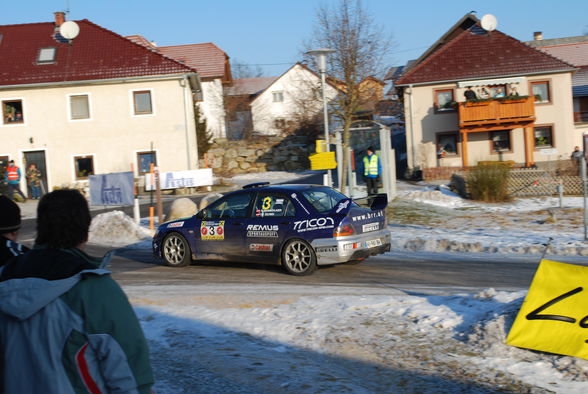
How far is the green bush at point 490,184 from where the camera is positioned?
2300 centimetres

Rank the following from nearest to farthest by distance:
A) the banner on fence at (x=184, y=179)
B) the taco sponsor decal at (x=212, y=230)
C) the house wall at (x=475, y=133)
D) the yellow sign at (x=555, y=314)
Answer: the yellow sign at (x=555, y=314), the taco sponsor decal at (x=212, y=230), the banner on fence at (x=184, y=179), the house wall at (x=475, y=133)

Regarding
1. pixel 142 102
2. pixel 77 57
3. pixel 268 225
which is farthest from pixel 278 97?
pixel 268 225

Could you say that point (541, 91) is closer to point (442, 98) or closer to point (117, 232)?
point (442, 98)

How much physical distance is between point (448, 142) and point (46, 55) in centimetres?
2278

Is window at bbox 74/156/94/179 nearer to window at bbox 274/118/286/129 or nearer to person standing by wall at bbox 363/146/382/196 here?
person standing by wall at bbox 363/146/382/196

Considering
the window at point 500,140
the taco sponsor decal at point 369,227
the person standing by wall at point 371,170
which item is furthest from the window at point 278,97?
the taco sponsor decal at point 369,227

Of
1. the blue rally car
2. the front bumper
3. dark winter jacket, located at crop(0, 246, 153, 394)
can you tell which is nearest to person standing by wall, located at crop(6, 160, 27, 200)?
the blue rally car

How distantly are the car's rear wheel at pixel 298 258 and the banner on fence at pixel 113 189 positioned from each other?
7720mm

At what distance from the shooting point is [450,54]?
39469mm

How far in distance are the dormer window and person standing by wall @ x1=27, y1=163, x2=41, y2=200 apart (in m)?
5.77

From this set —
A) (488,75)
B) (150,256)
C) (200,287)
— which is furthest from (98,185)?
(488,75)

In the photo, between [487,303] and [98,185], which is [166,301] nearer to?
[487,303]

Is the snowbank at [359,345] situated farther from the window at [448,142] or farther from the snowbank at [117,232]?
the window at [448,142]

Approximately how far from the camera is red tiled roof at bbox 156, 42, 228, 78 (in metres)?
54.3
